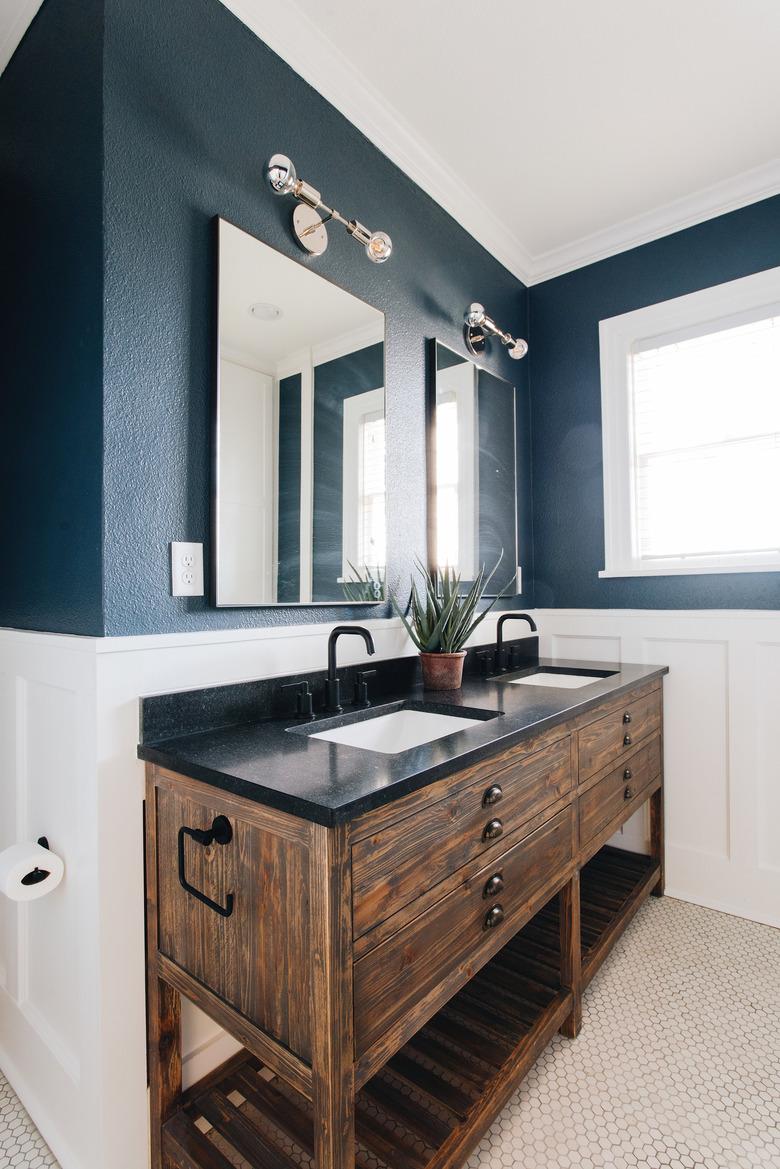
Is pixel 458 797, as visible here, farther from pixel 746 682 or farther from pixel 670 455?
pixel 670 455

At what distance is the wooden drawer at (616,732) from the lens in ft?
5.38

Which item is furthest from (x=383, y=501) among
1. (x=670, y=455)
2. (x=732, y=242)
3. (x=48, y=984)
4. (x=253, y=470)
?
(x=732, y=242)

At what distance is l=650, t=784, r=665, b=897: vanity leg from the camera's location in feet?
7.57

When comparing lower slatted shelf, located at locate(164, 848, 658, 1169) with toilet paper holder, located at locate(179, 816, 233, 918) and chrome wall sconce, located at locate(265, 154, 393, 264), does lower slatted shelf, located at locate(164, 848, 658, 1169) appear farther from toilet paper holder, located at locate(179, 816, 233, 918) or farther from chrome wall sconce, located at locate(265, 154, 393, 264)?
chrome wall sconce, located at locate(265, 154, 393, 264)

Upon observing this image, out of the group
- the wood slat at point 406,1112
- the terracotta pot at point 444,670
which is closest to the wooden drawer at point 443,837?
the terracotta pot at point 444,670

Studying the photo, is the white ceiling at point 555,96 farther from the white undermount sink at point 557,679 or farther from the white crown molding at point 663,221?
the white undermount sink at point 557,679

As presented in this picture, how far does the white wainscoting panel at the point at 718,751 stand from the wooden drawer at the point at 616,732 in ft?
0.49

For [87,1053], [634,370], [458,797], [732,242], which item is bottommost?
[87,1053]

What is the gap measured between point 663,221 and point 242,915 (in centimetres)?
271

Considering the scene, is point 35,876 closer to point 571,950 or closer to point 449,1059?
point 449,1059

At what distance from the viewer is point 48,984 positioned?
52.2 inches

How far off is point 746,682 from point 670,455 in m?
0.91

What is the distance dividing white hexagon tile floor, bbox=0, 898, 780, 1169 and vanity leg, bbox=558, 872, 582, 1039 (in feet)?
0.16

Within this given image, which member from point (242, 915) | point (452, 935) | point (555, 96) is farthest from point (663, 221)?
point (242, 915)
